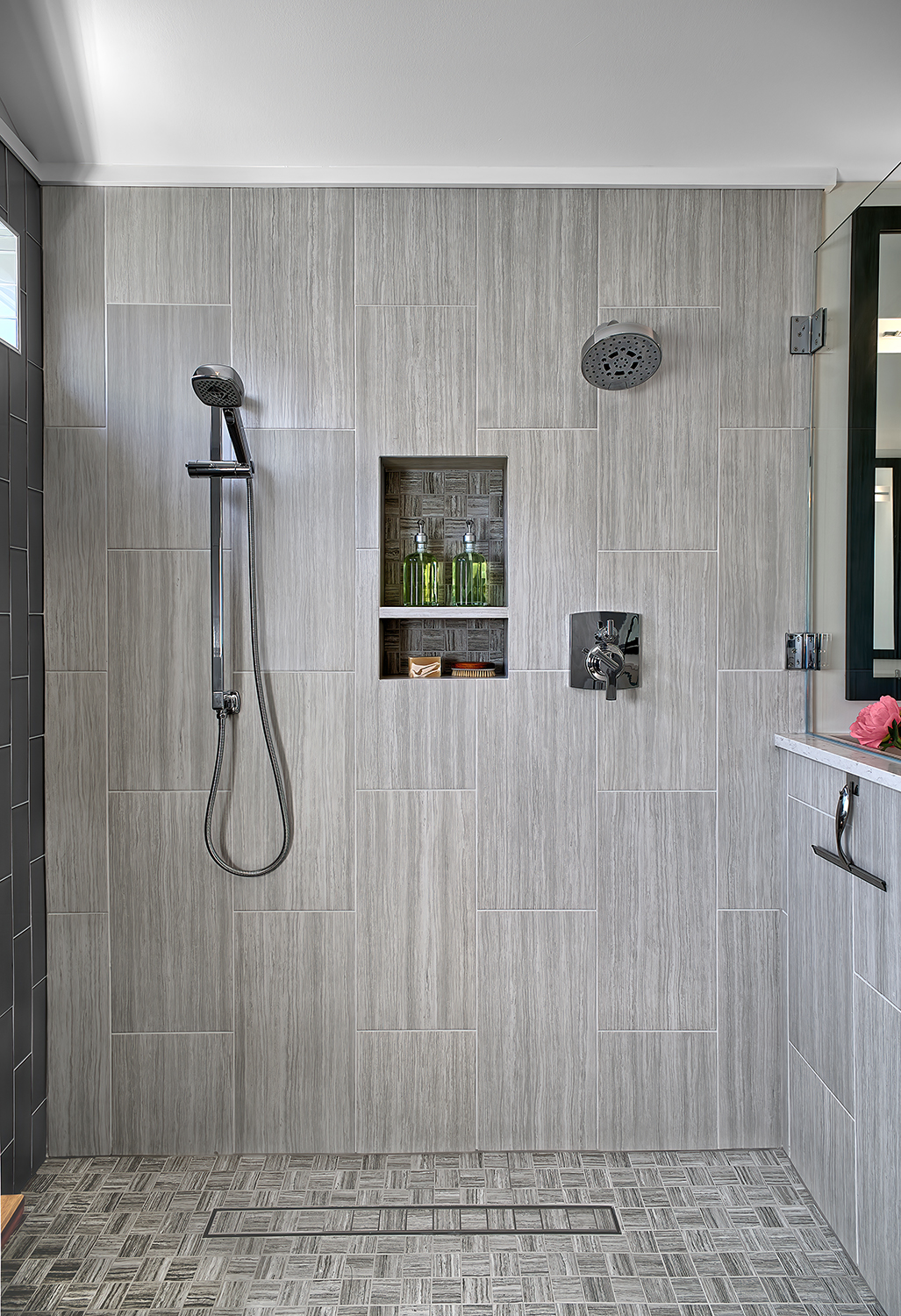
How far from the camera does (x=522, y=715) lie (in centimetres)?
201

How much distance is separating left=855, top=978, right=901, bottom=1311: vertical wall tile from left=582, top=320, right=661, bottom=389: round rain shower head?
1405 millimetres

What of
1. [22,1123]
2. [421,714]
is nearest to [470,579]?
[421,714]

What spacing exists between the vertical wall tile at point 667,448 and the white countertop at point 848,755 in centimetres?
52

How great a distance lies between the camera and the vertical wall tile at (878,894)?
150 cm

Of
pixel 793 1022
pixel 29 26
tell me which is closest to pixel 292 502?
pixel 29 26

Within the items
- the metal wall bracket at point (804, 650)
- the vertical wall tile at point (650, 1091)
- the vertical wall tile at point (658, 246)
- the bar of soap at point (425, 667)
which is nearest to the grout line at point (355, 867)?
the bar of soap at point (425, 667)

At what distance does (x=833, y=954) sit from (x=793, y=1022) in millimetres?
316

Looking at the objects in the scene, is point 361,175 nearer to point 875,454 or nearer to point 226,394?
point 226,394

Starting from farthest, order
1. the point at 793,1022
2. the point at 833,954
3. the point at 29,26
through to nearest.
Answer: the point at 793,1022, the point at 833,954, the point at 29,26

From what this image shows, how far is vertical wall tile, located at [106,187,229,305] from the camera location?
6.43 ft

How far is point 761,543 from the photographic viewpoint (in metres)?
2.01

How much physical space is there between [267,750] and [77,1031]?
0.83m

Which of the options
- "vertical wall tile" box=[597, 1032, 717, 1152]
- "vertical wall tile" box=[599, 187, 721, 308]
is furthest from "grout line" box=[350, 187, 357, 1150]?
"vertical wall tile" box=[599, 187, 721, 308]

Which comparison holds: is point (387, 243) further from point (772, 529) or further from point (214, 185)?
point (772, 529)
